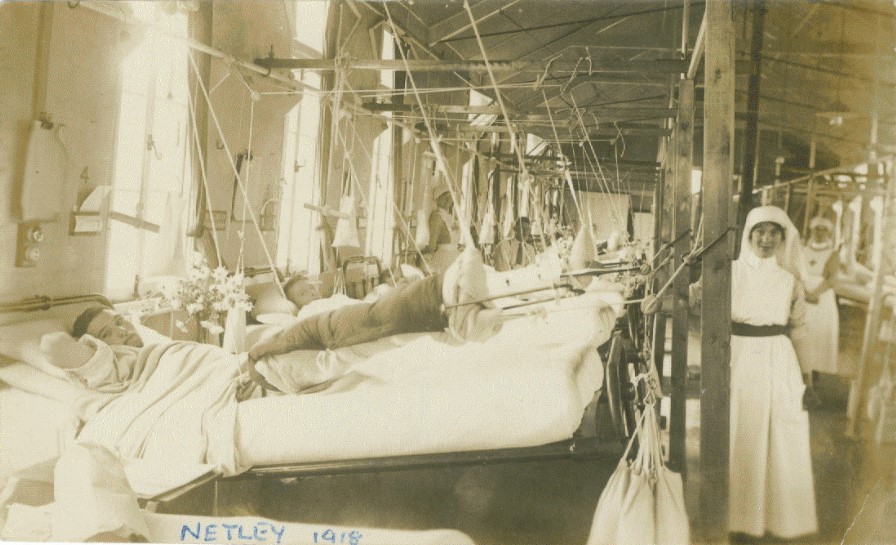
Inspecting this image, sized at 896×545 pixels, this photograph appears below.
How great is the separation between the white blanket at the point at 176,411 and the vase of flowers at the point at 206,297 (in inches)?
4.3

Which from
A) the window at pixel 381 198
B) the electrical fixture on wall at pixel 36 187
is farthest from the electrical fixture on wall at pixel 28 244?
the window at pixel 381 198

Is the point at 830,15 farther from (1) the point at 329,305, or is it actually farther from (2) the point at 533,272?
(1) the point at 329,305

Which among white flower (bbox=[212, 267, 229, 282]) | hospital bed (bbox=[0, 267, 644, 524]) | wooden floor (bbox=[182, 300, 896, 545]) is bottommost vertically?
wooden floor (bbox=[182, 300, 896, 545])

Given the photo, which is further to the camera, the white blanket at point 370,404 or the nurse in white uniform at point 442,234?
the nurse in white uniform at point 442,234

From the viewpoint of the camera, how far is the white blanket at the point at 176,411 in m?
3.04

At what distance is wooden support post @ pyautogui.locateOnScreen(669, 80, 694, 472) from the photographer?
352 centimetres

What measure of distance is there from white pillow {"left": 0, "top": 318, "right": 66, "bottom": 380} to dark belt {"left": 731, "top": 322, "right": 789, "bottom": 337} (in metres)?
3.43

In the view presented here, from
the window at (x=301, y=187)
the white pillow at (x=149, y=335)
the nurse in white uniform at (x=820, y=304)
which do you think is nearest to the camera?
the nurse in white uniform at (x=820, y=304)

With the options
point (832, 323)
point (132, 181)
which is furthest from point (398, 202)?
point (832, 323)

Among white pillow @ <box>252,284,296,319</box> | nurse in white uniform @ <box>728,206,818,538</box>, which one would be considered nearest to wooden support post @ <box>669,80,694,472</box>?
nurse in white uniform @ <box>728,206,818,538</box>

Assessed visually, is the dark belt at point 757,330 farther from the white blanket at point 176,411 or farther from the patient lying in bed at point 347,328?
the white blanket at point 176,411

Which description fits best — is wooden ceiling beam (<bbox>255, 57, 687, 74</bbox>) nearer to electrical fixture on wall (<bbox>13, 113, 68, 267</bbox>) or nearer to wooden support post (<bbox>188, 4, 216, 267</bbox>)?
wooden support post (<bbox>188, 4, 216, 267</bbox>)

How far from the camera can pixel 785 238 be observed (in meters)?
2.86

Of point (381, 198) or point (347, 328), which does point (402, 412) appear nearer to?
point (347, 328)
